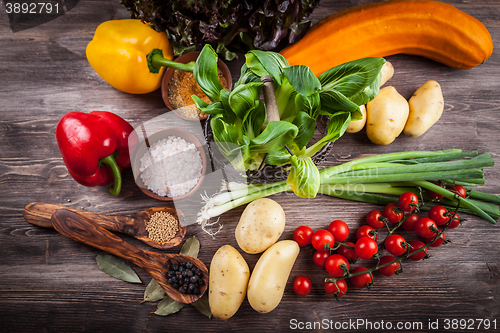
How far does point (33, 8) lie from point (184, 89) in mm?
693

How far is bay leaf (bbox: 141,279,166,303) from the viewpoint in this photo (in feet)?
3.20

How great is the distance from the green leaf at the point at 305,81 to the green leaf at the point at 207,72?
0.70 ft

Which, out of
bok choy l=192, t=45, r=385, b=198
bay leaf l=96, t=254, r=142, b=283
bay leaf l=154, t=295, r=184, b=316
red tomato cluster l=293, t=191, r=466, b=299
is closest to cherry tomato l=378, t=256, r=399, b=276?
red tomato cluster l=293, t=191, r=466, b=299

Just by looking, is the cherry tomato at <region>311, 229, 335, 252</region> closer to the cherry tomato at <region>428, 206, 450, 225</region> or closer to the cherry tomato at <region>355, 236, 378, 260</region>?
the cherry tomato at <region>355, 236, 378, 260</region>

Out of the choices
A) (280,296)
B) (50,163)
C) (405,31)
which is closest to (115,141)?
(50,163)

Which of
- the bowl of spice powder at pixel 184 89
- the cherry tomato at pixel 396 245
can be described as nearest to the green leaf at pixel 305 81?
the bowl of spice powder at pixel 184 89

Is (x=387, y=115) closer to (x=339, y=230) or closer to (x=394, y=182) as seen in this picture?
(x=394, y=182)

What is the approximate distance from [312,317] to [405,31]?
3.36ft

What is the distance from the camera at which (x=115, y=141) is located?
37.4 inches

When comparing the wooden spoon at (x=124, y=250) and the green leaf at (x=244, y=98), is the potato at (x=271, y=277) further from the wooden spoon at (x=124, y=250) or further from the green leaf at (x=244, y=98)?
the green leaf at (x=244, y=98)

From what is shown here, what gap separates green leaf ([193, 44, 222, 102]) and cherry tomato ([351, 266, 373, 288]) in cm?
70

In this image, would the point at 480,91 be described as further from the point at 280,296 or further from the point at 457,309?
the point at 280,296

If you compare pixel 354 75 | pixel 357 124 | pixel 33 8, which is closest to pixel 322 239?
pixel 357 124

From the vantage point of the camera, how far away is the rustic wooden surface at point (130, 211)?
1004 millimetres
